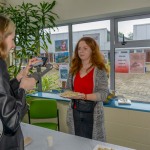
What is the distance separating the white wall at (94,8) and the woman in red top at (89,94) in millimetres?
694

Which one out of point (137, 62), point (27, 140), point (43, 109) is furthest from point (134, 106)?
point (27, 140)

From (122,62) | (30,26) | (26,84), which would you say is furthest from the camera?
(30,26)

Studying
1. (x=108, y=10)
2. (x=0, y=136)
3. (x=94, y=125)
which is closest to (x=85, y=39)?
(x=108, y=10)

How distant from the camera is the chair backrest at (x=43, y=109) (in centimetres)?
272

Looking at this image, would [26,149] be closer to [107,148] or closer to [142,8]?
[107,148]

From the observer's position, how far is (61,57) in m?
3.25

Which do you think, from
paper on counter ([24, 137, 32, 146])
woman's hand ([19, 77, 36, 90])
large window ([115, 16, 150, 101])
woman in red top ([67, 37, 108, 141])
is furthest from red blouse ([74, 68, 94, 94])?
large window ([115, 16, 150, 101])

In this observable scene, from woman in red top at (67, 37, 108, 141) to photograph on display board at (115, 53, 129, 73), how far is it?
80cm

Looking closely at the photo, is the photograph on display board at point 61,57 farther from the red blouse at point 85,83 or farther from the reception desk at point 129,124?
the red blouse at point 85,83

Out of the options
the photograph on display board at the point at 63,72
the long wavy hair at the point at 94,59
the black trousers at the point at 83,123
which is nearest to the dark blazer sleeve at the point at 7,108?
the black trousers at the point at 83,123

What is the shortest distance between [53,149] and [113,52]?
5.75 ft

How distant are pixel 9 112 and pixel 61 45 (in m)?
2.42

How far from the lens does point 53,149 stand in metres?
1.33

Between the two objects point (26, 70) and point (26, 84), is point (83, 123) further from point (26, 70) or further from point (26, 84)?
point (26, 84)
